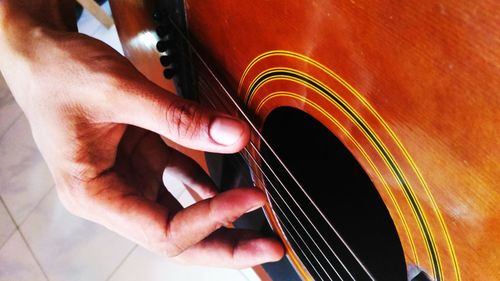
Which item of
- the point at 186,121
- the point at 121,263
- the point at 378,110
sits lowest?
Result: the point at 378,110

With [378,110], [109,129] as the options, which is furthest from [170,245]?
[378,110]

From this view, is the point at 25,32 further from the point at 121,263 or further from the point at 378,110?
the point at 121,263

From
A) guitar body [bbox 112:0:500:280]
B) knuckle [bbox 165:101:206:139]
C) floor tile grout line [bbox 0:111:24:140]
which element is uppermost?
floor tile grout line [bbox 0:111:24:140]

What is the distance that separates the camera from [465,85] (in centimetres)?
26

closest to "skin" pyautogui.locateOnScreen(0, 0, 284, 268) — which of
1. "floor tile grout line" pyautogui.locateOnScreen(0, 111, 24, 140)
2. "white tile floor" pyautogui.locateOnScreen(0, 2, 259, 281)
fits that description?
"white tile floor" pyautogui.locateOnScreen(0, 2, 259, 281)

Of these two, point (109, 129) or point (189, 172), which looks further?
point (189, 172)

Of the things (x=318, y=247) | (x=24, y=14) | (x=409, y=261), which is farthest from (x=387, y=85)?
(x=24, y=14)

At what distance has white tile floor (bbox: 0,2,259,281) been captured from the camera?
40.0 inches

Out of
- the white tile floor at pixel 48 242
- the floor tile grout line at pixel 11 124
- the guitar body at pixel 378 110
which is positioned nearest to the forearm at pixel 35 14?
the guitar body at pixel 378 110

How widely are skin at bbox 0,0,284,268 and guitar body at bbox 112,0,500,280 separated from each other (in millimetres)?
69

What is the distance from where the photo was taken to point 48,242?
3.67 ft

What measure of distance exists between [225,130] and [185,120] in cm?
4

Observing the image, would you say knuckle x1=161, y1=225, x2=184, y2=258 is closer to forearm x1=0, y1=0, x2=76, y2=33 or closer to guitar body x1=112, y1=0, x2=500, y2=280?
guitar body x1=112, y1=0, x2=500, y2=280

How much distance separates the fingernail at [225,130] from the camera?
411 mm
